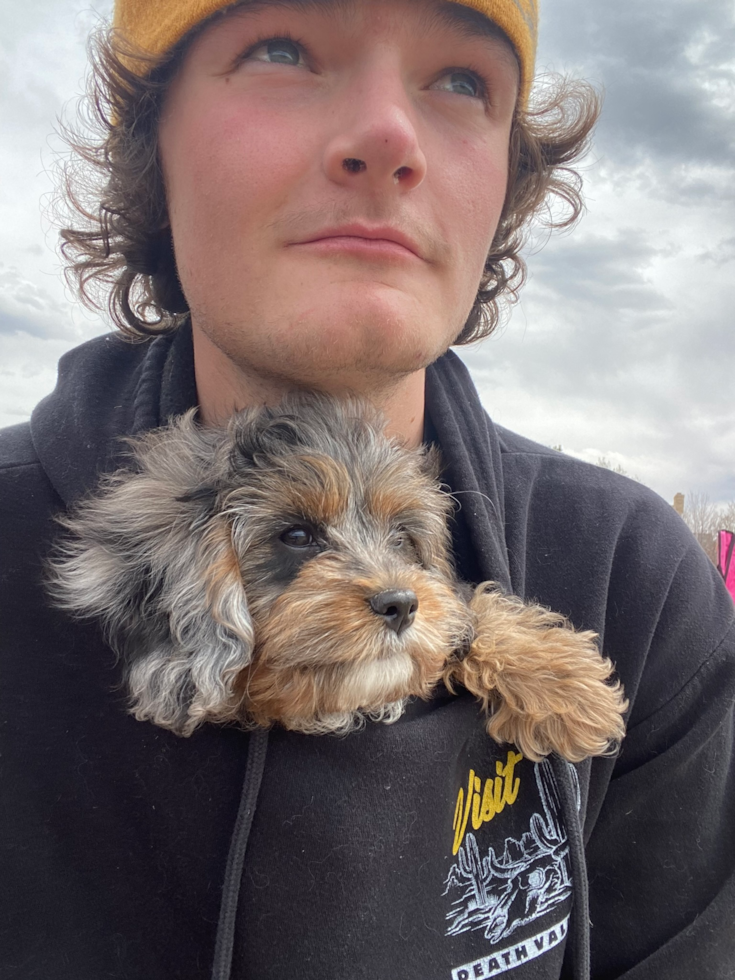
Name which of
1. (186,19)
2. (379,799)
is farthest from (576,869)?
(186,19)

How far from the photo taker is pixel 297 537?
6.66 ft

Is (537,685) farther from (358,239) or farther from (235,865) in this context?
(358,239)

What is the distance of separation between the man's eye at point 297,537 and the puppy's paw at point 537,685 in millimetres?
618

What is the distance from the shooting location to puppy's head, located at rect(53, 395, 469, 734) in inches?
70.9

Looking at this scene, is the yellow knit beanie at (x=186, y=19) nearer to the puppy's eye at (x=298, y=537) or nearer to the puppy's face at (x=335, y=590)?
the puppy's face at (x=335, y=590)

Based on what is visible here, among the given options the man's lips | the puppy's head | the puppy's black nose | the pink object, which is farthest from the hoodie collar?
the pink object

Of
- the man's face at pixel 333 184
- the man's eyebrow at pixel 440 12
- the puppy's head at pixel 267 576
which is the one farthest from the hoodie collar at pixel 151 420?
the man's eyebrow at pixel 440 12

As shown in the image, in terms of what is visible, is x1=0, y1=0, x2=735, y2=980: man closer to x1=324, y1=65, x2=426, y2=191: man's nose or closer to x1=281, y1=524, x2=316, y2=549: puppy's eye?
x1=324, y1=65, x2=426, y2=191: man's nose

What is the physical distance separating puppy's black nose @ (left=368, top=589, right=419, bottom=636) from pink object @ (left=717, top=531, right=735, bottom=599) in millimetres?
5182

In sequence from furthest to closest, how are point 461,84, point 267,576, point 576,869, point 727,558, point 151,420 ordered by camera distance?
point 727,558 < point 151,420 < point 461,84 < point 576,869 < point 267,576

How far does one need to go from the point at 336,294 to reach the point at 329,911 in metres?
1.67

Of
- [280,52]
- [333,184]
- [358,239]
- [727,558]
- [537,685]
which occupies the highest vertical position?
[280,52]

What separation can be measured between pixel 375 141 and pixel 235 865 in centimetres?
197

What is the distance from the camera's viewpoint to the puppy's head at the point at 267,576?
5.90ft
